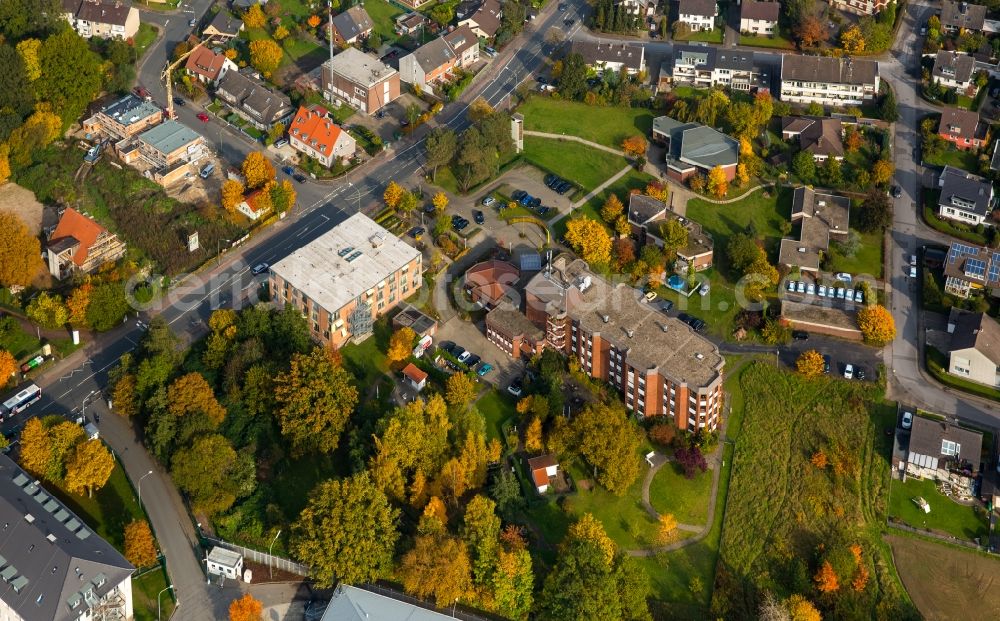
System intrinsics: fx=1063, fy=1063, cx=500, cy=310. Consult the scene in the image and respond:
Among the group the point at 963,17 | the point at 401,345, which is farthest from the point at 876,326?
the point at 963,17

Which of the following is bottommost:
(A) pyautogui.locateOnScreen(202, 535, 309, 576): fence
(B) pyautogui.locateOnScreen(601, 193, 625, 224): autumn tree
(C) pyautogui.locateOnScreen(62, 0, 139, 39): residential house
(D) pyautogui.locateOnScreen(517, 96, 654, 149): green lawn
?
(A) pyautogui.locateOnScreen(202, 535, 309, 576): fence

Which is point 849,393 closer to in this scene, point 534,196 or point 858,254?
point 858,254

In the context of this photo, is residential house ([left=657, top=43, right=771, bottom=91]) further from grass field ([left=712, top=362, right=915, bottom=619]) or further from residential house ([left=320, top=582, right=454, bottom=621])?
residential house ([left=320, top=582, right=454, bottom=621])

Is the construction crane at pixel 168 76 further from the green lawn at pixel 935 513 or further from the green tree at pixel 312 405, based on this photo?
the green lawn at pixel 935 513

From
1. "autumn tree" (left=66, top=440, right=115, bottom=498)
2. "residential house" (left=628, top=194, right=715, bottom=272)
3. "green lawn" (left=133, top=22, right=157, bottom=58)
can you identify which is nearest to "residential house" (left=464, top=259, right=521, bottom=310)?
"residential house" (left=628, top=194, right=715, bottom=272)

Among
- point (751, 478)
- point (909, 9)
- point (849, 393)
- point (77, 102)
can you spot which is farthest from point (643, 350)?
point (909, 9)

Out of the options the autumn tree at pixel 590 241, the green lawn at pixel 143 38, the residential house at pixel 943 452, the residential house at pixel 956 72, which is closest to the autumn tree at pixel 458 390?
the autumn tree at pixel 590 241

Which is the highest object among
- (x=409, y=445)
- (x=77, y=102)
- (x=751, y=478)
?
(x=77, y=102)
